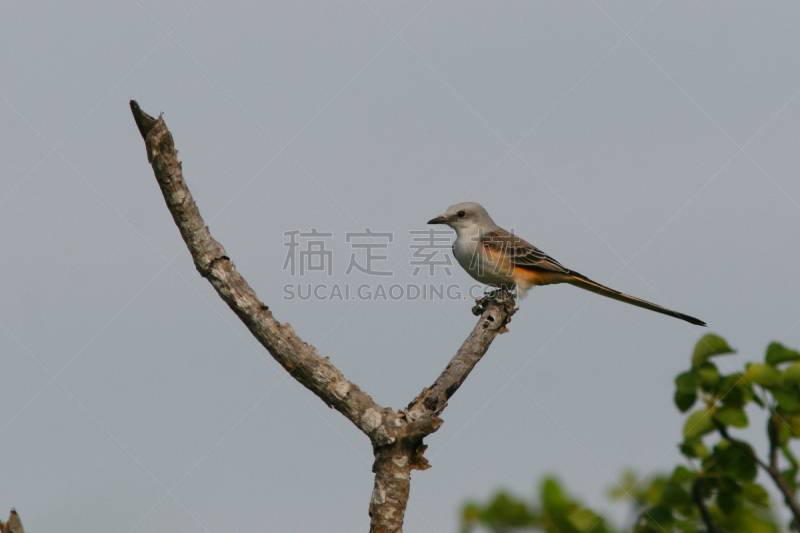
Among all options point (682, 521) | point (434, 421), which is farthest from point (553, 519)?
point (434, 421)

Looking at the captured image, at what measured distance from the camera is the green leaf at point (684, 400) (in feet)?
5.62

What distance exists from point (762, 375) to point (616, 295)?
7840 mm

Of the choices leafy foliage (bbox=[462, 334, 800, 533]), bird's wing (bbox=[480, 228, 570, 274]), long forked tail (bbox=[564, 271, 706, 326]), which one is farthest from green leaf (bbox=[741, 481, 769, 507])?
bird's wing (bbox=[480, 228, 570, 274])

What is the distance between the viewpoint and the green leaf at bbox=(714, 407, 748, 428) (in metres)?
1.68

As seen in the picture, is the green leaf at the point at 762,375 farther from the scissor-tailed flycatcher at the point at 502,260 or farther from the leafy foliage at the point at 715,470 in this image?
the scissor-tailed flycatcher at the point at 502,260

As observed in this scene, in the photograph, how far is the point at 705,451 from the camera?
170 cm

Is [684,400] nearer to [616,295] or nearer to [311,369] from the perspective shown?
→ [311,369]

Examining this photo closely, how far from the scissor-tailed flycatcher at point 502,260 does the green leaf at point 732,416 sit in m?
7.27

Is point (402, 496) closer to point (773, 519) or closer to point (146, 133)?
point (146, 133)

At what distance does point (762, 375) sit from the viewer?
165 cm

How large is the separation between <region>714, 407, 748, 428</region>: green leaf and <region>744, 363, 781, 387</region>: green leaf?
9 cm

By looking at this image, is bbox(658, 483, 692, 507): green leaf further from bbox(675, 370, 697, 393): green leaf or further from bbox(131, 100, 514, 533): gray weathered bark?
bbox(131, 100, 514, 533): gray weathered bark

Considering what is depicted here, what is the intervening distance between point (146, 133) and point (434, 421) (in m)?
3.14

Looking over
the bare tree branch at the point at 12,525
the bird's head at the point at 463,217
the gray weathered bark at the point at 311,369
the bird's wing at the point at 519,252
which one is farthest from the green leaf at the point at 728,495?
the bird's head at the point at 463,217
